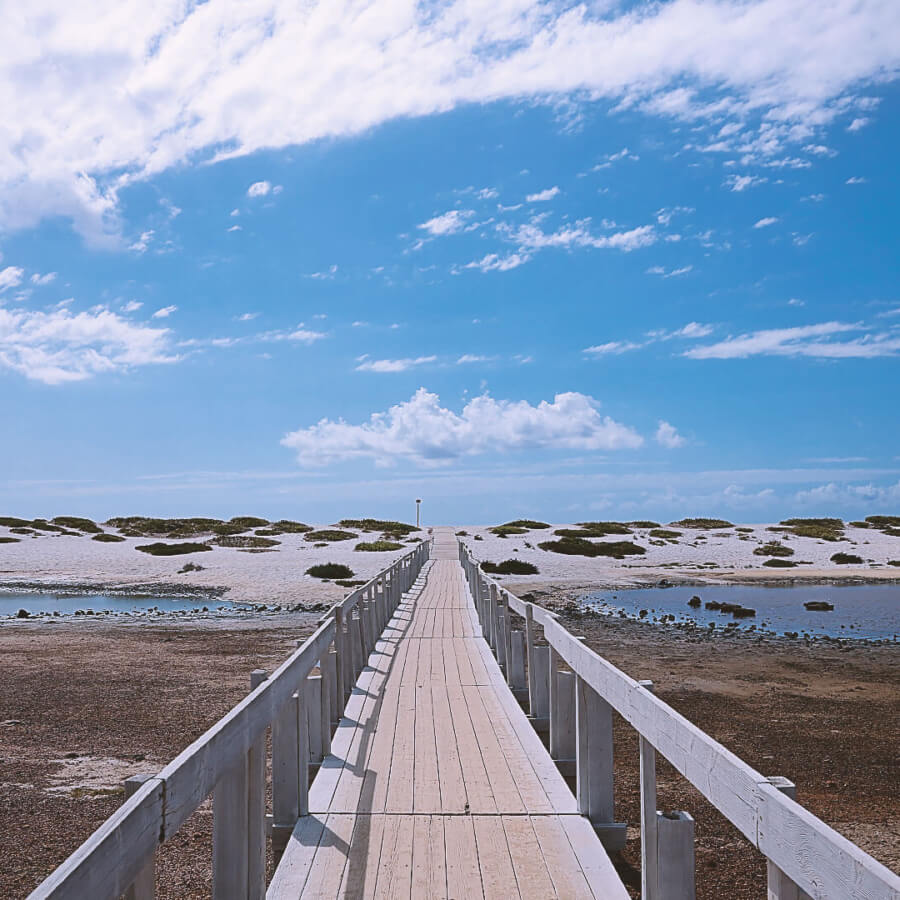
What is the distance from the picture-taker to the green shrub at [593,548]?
42938 mm

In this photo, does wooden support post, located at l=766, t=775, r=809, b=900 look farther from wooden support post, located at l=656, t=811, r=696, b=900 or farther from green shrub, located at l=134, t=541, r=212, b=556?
green shrub, located at l=134, t=541, r=212, b=556

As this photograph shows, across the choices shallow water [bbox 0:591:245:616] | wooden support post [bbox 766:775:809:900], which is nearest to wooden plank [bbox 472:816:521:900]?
wooden support post [bbox 766:775:809:900]

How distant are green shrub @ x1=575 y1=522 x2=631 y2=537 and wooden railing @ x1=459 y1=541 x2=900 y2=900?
48.1 m

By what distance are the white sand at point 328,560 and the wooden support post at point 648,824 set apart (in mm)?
24883

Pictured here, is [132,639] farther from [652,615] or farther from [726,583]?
[726,583]

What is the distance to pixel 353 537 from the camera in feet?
171

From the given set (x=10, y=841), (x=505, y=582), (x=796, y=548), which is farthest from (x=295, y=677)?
(x=796, y=548)

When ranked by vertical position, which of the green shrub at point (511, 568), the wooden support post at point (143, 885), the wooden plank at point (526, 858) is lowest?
the green shrub at point (511, 568)

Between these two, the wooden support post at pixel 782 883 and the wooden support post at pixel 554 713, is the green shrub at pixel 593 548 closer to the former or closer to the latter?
the wooden support post at pixel 554 713

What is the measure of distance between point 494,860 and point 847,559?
41.5 meters

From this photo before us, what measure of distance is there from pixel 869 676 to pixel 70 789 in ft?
43.6

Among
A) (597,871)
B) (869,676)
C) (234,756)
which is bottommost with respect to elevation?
(869,676)

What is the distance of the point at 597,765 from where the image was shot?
5039mm

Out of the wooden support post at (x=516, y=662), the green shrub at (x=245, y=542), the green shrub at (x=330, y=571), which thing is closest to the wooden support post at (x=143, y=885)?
the wooden support post at (x=516, y=662)
